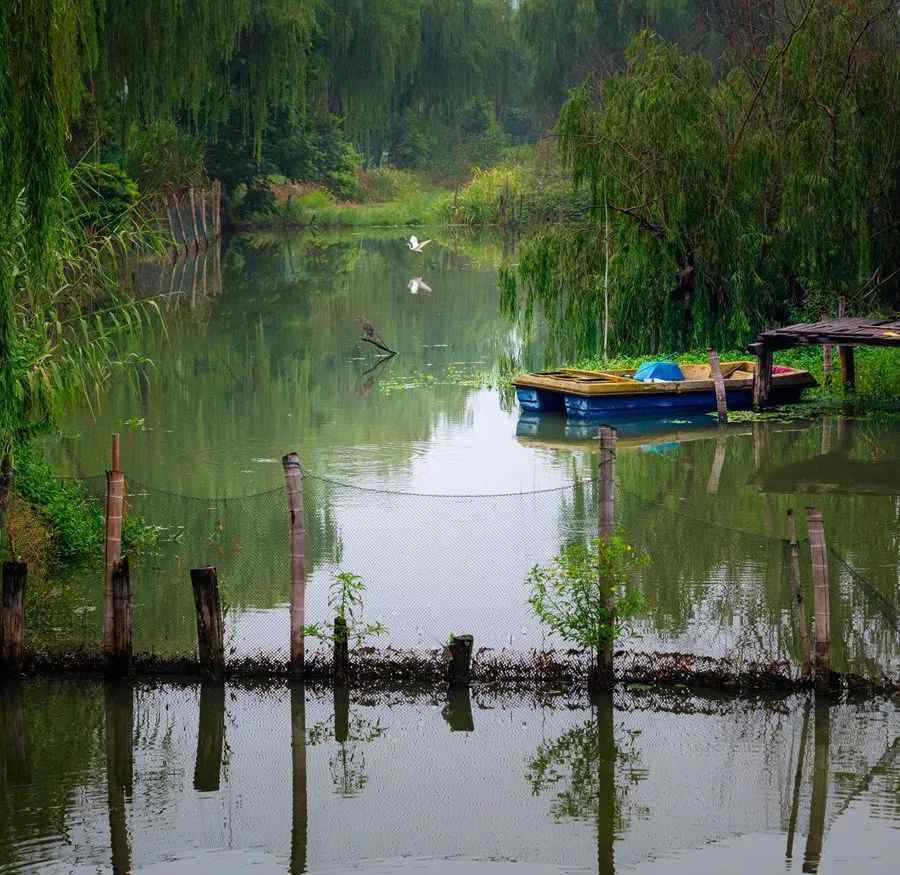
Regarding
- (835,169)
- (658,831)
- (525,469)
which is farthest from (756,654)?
(835,169)

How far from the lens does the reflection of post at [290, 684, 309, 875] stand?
8.00m

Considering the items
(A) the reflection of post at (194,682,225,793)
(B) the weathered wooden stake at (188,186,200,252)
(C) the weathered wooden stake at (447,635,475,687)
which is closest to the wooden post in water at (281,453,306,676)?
(A) the reflection of post at (194,682,225,793)

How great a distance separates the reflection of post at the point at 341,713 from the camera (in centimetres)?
962

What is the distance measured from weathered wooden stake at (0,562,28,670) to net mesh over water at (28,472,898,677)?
1.85 ft

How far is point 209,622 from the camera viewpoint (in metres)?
10.1

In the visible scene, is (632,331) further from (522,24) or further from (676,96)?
(522,24)

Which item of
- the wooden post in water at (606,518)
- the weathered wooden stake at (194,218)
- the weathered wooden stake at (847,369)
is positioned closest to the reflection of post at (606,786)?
the wooden post in water at (606,518)

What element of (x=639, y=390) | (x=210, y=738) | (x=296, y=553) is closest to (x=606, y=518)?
(x=296, y=553)

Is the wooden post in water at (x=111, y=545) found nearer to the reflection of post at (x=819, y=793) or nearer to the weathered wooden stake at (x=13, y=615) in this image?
the weathered wooden stake at (x=13, y=615)

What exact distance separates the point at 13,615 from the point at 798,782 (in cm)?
507

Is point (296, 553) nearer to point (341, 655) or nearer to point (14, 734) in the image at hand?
point (341, 655)

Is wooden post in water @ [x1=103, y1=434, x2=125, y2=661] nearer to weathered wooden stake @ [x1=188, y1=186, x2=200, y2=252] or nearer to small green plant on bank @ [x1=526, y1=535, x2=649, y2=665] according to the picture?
small green plant on bank @ [x1=526, y1=535, x2=649, y2=665]

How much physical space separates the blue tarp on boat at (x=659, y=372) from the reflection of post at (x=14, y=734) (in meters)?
13.5

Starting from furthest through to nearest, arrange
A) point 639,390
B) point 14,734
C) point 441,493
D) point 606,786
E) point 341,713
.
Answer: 1. point 639,390
2. point 441,493
3. point 341,713
4. point 14,734
5. point 606,786
